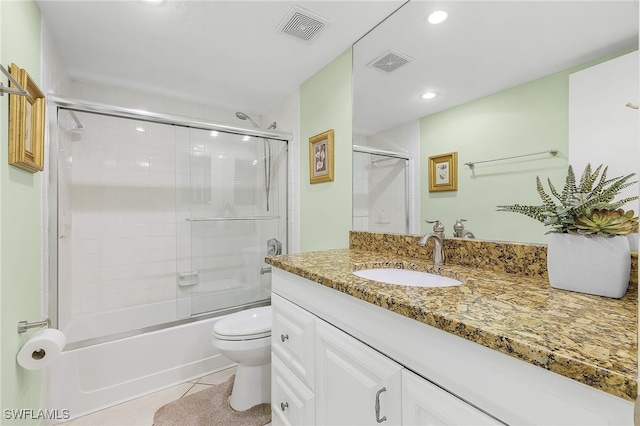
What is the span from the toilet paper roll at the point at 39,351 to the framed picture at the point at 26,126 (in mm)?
712

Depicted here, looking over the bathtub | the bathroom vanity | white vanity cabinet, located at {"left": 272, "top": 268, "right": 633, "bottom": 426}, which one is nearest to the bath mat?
the bathtub

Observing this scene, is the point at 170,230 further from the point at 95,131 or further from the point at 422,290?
the point at 422,290

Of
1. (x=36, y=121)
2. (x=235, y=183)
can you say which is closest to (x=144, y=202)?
(x=235, y=183)

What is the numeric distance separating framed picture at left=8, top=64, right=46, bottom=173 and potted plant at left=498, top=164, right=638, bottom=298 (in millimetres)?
1826

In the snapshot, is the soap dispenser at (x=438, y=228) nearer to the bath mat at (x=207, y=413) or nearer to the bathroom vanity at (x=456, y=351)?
the bathroom vanity at (x=456, y=351)

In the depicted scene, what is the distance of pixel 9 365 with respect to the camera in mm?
1063

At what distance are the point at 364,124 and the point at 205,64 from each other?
1206 mm

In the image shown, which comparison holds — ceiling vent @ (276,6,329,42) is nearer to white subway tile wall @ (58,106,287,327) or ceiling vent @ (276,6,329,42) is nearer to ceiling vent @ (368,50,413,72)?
ceiling vent @ (368,50,413,72)

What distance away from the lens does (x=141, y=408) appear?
5.32ft

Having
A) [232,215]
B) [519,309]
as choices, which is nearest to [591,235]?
[519,309]

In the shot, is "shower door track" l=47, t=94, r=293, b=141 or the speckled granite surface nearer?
the speckled granite surface

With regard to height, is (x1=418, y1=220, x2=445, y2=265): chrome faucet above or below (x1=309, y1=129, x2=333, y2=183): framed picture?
below

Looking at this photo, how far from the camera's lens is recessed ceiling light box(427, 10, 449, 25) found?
129 centimetres

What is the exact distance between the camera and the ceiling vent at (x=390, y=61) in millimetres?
1505
